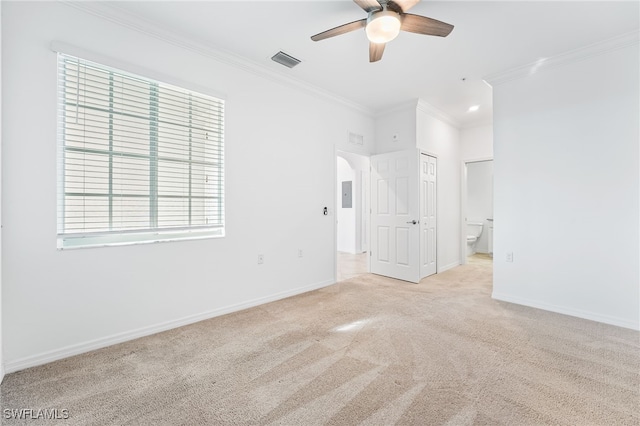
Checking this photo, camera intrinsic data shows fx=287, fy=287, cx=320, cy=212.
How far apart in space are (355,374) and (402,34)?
299 cm

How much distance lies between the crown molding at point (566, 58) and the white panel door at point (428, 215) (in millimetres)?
1406

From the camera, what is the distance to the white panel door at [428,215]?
452 centimetres

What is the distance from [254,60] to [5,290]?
9.73 feet

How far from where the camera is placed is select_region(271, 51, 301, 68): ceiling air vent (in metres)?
3.14

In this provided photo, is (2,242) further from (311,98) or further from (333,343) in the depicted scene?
(311,98)

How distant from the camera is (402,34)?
277 cm

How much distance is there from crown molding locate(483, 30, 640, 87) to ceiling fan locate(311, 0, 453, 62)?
5.82 ft

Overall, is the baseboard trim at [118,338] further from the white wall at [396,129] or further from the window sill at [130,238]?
the white wall at [396,129]

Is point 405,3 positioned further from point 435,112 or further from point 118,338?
point 118,338

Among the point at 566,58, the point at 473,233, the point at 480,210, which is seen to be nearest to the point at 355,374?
the point at 566,58

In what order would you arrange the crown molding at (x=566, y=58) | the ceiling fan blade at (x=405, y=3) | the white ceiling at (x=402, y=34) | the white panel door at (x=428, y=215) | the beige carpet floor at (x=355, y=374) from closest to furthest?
the beige carpet floor at (x=355, y=374), the ceiling fan blade at (x=405, y=3), the white ceiling at (x=402, y=34), the crown molding at (x=566, y=58), the white panel door at (x=428, y=215)

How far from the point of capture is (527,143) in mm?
3396

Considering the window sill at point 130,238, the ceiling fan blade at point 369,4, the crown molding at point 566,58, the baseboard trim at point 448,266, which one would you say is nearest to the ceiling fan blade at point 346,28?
the ceiling fan blade at point 369,4

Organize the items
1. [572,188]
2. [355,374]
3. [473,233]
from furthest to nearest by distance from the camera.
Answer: [473,233], [572,188], [355,374]
